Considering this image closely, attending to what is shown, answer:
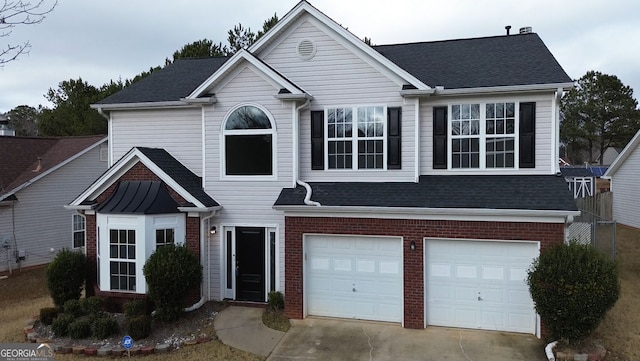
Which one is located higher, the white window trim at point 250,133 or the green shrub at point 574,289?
the white window trim at point 250,133

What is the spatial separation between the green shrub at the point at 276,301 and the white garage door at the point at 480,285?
151 inches

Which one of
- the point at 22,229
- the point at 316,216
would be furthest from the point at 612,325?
the point at 22,229

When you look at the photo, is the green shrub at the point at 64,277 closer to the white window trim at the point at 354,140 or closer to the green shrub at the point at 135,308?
the green shrub at the point at 135,308

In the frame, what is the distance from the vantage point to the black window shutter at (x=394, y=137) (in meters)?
11.9

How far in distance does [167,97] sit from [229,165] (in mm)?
3158

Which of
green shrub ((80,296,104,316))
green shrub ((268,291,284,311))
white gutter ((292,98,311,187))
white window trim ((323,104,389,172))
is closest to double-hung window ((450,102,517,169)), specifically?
white window trim ((323,104,389,172))

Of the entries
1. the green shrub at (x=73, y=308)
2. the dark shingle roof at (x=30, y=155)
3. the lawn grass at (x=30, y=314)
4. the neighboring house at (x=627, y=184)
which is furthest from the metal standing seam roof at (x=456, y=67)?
the neighboring house at (x=627, y=184)

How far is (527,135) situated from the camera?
11.4 meters

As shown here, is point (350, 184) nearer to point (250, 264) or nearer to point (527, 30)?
point (250, 264)

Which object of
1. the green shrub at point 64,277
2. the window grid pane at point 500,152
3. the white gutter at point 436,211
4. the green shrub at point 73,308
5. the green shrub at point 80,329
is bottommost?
the green shrub at point 80,329

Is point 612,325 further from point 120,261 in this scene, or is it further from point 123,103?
point 123,103

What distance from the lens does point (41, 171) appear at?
20.5 m

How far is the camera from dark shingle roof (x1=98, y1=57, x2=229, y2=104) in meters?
14.0

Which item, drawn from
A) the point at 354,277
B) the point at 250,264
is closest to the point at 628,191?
the point at 354,277
